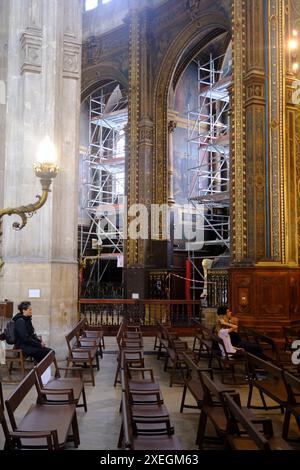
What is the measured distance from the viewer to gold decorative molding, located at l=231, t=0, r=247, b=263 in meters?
14.1

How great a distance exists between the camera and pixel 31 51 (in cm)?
1099

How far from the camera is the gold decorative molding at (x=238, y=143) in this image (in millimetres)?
14102

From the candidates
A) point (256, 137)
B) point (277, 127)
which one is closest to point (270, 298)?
point (256, 137)

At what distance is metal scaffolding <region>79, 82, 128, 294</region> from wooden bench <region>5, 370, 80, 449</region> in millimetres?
21484

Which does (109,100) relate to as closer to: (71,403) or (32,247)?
(32,247)

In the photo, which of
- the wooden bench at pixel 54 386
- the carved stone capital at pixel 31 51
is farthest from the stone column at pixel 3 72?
the wooden bench at pixel 54 386

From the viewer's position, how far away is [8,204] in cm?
1078

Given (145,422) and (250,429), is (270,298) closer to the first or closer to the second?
(145,422)

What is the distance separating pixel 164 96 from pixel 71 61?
10475mm

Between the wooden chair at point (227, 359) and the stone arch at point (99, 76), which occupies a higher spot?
the stone arch at point (99, 76)

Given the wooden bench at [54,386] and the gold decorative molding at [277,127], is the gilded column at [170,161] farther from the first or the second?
the wooden bench at [54,386]

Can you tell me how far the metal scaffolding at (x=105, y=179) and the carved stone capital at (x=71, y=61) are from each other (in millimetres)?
15569

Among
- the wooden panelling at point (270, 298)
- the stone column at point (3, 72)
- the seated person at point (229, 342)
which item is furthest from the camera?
the wooden panelling at point (270, 298)

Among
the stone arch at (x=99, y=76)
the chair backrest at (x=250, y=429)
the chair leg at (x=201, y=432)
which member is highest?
the stone arch at (x=99, y=76)
